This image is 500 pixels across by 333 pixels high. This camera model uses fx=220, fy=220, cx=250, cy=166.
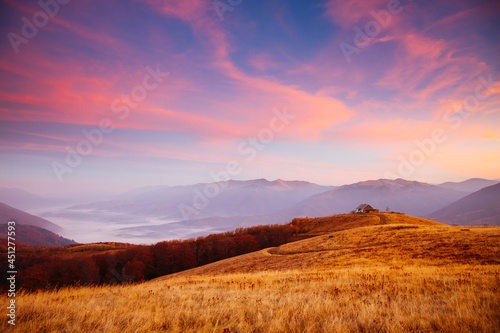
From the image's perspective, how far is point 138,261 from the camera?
76.9m

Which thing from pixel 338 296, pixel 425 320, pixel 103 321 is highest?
pixel 103 321

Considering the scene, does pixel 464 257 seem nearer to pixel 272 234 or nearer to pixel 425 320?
pixel 425 320

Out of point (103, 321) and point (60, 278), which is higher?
point (103, 321)

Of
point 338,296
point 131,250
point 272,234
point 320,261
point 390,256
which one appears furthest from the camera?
point 272,234

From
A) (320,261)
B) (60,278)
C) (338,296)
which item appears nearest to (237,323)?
(338,296)

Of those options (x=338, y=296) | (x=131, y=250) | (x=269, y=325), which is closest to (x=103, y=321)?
(x=269, y=325)

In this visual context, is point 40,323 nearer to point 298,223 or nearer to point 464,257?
point 464,257

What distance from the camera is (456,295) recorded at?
7262 mm

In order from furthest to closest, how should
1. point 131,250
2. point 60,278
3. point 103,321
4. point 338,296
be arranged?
1. point 131,250
2. point 60,278
3. point 338,296
4. point 103,321

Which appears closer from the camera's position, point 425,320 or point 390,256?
point 425,320

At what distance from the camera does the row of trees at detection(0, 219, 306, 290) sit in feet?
216

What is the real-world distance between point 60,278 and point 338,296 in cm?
8704

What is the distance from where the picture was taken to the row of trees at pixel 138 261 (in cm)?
6581

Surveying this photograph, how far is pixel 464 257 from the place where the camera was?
18.5 metres
